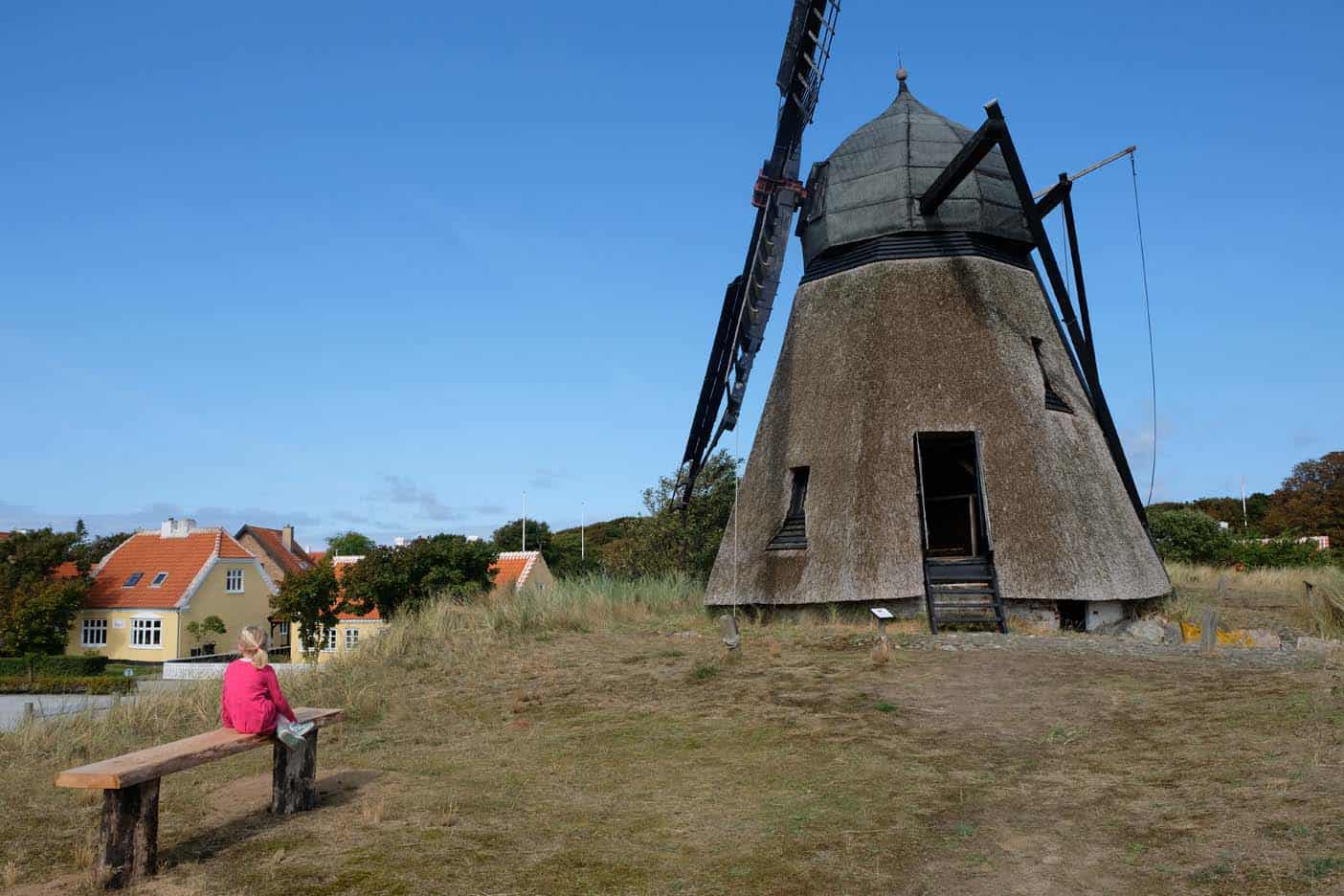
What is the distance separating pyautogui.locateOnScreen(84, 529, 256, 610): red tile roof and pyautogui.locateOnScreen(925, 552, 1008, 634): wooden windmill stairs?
3849 cm

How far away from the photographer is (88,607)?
43.4 meters

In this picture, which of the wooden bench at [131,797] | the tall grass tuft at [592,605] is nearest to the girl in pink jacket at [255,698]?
the wooden bench at [131,797]

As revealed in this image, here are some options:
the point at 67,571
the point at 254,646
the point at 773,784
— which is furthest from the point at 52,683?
the point at 773,784

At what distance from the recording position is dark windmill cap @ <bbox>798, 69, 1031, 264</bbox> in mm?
16719

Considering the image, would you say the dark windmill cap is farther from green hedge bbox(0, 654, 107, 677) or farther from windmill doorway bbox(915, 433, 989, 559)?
green hedge bbox(0, 654, 107, 677)

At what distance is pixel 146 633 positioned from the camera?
43.4m

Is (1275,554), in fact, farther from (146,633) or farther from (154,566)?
(154,566)

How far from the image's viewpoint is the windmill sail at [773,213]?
16.5m

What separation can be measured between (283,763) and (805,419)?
11.3 m

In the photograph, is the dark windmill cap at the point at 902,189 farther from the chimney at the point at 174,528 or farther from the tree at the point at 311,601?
the chimney at the point at 174,528

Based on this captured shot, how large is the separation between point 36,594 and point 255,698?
4048cm

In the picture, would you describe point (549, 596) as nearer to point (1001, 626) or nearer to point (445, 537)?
point (1001, 626)

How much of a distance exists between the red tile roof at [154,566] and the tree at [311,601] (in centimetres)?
607

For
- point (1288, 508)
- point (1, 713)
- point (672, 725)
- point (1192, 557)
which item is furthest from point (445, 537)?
point (1288, 508)
